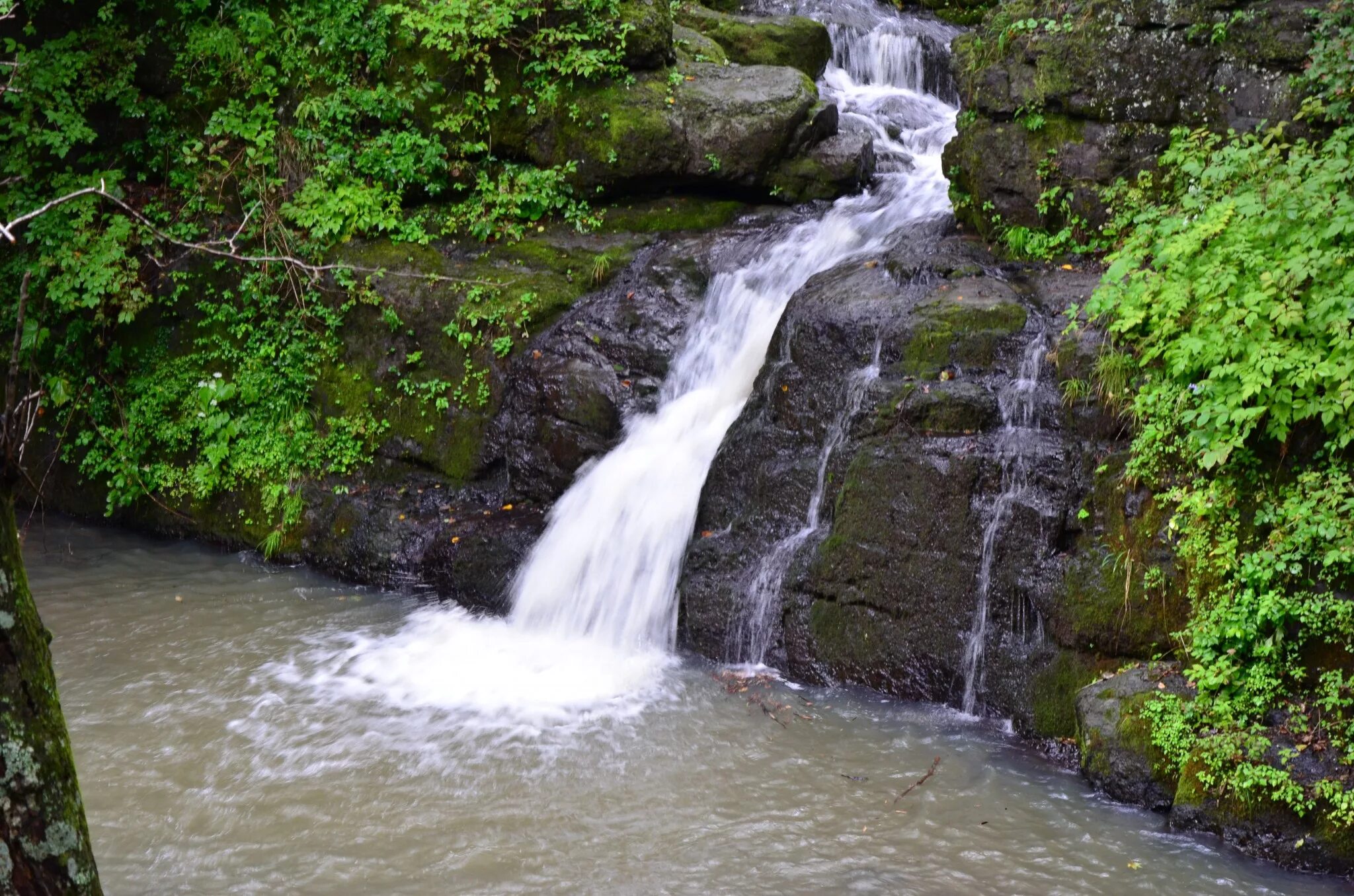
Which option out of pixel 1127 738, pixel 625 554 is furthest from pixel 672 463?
pixel 1127 738

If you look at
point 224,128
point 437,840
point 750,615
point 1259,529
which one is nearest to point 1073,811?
point 1259,529

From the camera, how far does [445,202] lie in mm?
9930

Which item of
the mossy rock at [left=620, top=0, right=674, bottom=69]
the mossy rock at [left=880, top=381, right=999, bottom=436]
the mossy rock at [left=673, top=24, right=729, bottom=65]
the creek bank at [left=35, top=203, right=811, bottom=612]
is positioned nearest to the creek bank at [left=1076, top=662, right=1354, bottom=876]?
the mossy rock at [left=880, top=381, right=999, bottom=436]

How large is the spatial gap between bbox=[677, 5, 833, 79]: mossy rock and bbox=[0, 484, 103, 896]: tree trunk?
412 inches

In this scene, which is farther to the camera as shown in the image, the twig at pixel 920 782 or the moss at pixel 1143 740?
the twig at pixel 920 782

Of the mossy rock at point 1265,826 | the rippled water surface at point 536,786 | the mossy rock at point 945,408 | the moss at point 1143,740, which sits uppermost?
the mossy rock at point 945,408

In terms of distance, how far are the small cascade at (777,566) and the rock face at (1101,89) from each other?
7.24 ft

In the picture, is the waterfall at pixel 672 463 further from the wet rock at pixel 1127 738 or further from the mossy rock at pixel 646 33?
the mossy rock at pixel 646 33

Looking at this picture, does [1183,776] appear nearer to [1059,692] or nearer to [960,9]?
[1059,692]

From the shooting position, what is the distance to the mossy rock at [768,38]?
11758mm

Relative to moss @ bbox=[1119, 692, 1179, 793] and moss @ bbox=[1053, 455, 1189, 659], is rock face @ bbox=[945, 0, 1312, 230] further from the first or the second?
moss @ bbox=[1119, 692, 1179, 793]

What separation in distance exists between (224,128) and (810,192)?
221 inches

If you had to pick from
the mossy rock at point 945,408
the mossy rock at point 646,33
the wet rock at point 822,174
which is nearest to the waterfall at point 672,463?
the wet rock at point 822,174

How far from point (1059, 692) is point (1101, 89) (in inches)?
176
